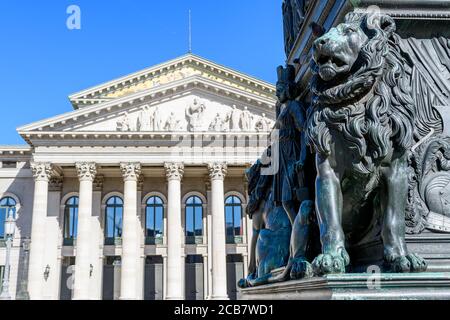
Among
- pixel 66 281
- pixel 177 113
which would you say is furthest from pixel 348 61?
pixel 66 281

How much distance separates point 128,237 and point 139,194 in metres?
5.63

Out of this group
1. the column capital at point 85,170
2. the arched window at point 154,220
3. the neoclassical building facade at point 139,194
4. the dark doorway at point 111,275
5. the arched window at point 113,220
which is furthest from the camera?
the arched window at point 113,220

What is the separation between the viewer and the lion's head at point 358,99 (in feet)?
8.36

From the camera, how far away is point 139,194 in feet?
141

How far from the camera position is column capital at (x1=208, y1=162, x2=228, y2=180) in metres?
39.5

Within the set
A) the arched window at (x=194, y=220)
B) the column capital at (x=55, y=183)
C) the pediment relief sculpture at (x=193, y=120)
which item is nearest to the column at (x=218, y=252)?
the arched window at (x=194, y=220)

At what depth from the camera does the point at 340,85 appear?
2.56 m

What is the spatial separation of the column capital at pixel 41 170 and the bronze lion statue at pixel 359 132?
38406mm

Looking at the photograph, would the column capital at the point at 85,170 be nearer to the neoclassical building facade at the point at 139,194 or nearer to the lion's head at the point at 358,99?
the neoclassical building facade at the point at 139,194

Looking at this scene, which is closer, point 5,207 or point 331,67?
point 331,67

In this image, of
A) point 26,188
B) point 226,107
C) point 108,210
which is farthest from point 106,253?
point 226,107

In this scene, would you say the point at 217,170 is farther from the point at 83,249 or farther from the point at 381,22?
the point at 381,22
